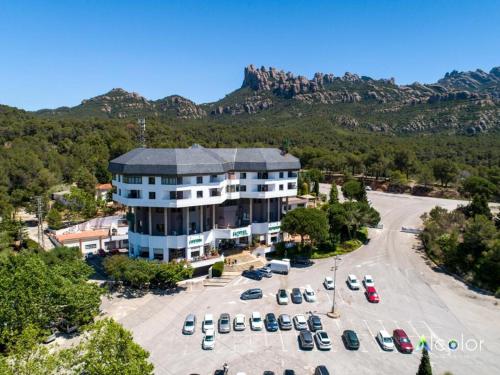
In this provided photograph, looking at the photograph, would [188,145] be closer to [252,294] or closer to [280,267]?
[280,267]

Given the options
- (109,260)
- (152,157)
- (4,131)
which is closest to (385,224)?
(152,157)

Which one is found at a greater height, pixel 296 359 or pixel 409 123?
pixel 409 123

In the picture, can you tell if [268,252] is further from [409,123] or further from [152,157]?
[409,123]

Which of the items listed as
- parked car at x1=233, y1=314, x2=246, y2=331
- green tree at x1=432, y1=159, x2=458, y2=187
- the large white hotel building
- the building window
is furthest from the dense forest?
parked car at x1=233, y1=314, x2=246, y2=331

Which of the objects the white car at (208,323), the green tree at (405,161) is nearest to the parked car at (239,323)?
the white car at (208,323)

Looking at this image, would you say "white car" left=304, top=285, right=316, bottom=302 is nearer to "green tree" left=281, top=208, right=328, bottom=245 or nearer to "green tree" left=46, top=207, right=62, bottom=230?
"green tree" left=281, top=208, right=328, bottom=245

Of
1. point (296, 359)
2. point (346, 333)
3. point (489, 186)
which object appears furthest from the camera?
point (489, 186)

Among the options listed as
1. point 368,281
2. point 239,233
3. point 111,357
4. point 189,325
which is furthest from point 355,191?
point 111,357

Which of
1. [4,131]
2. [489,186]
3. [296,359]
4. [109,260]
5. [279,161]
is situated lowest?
[296,359]
